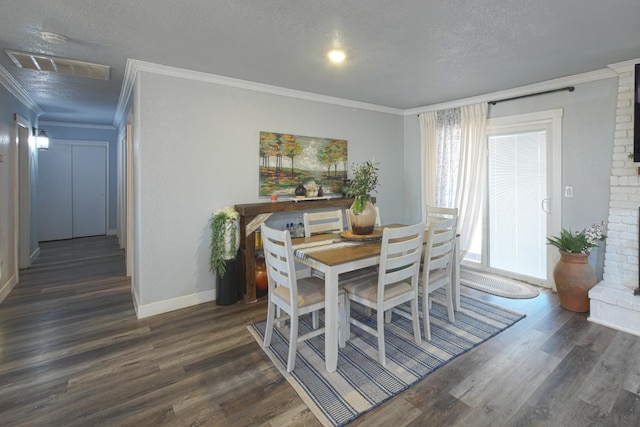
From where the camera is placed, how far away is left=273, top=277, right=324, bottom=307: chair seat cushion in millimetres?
2214

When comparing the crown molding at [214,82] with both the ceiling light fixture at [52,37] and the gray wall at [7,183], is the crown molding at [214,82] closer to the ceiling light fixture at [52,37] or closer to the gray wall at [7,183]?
the ceiling light fixture at [52,37]

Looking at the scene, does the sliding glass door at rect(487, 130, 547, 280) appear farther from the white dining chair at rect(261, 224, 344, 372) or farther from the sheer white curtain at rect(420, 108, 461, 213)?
the white dining chair at rect(261, 224, 344, 372)

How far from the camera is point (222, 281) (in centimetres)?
323

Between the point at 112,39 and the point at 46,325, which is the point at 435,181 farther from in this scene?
the point at 46,325

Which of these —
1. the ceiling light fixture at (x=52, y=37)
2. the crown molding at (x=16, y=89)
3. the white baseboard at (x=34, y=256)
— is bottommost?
the white baseboard at (x=34, y=256)

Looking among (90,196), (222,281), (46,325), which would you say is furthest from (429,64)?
(90,196)

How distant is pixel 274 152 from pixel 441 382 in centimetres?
288

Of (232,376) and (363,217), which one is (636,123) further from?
(232,376)

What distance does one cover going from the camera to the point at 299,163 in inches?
157

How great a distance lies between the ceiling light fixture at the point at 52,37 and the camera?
2342 millimetres

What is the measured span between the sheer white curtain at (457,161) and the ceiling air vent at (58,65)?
4.18 meters

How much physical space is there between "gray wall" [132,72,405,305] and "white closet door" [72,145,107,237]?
15.6 ft

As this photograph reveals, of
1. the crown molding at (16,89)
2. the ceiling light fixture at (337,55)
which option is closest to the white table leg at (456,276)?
the ceiling light fixture at (337,55)

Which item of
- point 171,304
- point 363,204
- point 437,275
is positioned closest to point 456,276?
point 437,275
